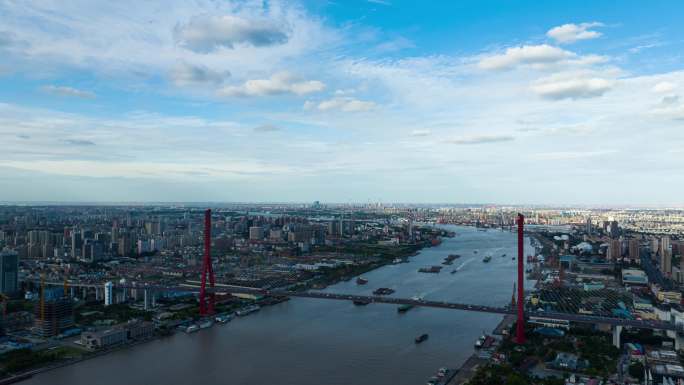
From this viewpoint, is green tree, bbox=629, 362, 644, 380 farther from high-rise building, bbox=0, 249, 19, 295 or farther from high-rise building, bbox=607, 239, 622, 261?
high-rise building, bbox=607, 239, 622, 261

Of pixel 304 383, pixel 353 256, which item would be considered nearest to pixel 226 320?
pixel 304 383

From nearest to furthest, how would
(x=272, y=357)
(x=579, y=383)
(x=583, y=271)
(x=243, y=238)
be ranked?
(x=579, y=383) → (x=272, y=357) → (x=583, y=271) → (x=243, y=238)

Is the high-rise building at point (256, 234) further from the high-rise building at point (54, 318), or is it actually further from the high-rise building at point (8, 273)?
the high-rise building at point (54, 318)

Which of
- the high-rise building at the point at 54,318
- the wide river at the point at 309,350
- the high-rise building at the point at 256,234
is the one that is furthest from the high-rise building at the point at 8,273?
the high-rise building at the point at 256,234

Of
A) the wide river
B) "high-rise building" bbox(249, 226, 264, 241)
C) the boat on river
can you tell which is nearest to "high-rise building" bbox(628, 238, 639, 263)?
the wide river

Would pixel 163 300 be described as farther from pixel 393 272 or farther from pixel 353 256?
pixel 353 256

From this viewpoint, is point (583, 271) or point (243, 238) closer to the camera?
point (583, 271)
